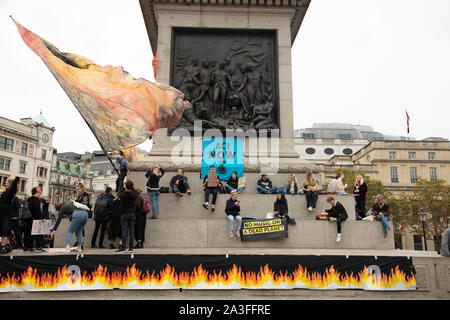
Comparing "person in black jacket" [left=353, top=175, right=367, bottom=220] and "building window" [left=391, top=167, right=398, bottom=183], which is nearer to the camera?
"person in black jacket" [left=353, top=175, right=367, bottom=220]

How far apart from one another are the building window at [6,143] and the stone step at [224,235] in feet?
197

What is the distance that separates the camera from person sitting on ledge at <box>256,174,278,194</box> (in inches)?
539

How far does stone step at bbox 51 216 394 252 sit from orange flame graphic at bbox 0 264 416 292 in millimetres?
2915

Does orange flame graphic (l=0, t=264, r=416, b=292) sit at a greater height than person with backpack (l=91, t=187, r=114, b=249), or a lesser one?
lesser

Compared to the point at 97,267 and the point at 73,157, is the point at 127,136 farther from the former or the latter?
the point at 73,157

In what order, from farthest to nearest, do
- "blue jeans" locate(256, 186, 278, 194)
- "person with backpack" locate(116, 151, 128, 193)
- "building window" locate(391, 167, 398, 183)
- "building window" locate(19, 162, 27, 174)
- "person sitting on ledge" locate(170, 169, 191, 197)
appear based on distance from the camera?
"building window" locate(19, 162, 27, 174) < "building window" locate(391, 167, 398, 183) < "blue jeans" locate(256, 186, 278, 194) < "person with backpack" locate(116, 151, 128, 193) < "person sitting on ledge" locate(170, 169, 191, 197)

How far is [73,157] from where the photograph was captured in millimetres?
109812

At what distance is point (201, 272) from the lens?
28.1 ft

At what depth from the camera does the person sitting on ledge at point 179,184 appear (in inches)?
518

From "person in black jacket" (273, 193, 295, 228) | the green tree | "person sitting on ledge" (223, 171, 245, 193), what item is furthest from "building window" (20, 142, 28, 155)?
"person in black jacket" (273, 193, 295, 228)

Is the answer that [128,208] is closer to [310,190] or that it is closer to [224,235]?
[224,235]

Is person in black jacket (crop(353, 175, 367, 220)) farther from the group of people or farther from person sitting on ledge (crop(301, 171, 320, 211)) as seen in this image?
person sitting on ledge (crop(301, 171, 320, 211))

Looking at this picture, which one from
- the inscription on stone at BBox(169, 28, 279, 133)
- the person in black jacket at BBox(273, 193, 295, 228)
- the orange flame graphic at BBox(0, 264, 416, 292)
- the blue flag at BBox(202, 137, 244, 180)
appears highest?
the inscription on stone at BBox(169, 28, 279, 133)
